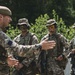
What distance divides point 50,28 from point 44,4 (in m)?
16.7

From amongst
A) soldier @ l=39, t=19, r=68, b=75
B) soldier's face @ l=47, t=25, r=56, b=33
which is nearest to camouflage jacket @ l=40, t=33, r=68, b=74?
soldier @ l=39, t=19, r=68, b=75

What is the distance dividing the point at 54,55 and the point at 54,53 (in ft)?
0.17

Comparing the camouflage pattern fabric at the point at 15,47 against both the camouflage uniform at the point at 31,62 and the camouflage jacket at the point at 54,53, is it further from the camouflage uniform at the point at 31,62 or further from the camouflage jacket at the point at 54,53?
the camouflage jacket at the point at 54,53

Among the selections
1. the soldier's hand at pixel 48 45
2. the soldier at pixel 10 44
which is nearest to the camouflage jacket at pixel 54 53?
the soldier at pixel 10 44

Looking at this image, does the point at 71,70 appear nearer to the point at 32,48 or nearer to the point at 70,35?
the point at 70,35

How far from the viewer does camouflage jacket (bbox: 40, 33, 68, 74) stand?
971 centimetres

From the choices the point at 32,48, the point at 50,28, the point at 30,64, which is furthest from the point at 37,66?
the point at 32,48

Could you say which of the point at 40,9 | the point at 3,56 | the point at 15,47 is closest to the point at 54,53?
the point at 3,56

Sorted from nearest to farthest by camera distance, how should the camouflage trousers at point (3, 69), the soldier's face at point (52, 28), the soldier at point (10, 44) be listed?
the soldier at point (10, 44) < the camouflage trousers at point (3, 69) < the soldier's face at point (52, 28)

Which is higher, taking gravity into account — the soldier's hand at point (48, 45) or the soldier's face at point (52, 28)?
the soldier's face at point (52, 28)

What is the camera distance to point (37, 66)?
966cm

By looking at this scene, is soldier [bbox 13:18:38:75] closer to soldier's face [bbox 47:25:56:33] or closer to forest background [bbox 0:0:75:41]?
soldier's face [bbox 47:25:56:33]

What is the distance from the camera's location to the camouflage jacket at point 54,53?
9.71m

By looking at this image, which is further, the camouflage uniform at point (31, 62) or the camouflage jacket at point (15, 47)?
the camouflage uniform at point (31, 62)
